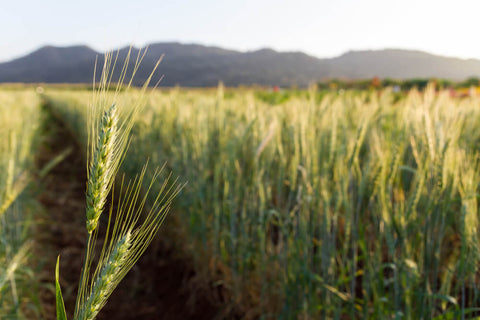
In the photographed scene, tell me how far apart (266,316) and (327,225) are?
→ 570 millimetres

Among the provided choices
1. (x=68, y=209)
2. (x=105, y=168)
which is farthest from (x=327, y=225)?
(x=68, y=209)

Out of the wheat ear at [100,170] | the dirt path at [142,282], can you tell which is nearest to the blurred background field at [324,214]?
the dirt path at [142,282]

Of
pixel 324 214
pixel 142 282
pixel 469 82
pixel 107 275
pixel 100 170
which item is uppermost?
pixel 469 82

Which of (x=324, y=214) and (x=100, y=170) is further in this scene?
(x=324, y=214)

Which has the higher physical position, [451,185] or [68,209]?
[451,185]

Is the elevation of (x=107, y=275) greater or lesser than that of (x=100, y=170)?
lesser

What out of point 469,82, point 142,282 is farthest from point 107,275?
point 469,82

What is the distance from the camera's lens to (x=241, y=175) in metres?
1.47

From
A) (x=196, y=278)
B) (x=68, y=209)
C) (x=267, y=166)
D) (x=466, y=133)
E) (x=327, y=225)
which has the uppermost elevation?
(x=466, y=133)

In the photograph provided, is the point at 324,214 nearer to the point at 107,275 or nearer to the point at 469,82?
the point at 107,275

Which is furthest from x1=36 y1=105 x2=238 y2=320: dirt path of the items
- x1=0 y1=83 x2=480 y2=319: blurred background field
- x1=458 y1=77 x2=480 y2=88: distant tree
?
x1=458 y1=77 x2=480 y2=88: distant tree

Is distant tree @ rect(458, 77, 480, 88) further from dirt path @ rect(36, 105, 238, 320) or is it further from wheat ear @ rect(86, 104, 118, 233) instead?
wheat ear @ rect(86, 104, 118, 233)

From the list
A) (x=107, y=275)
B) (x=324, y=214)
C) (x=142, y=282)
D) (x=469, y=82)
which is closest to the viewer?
(x=107, y=275)

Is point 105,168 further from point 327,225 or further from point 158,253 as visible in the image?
point 158,253
